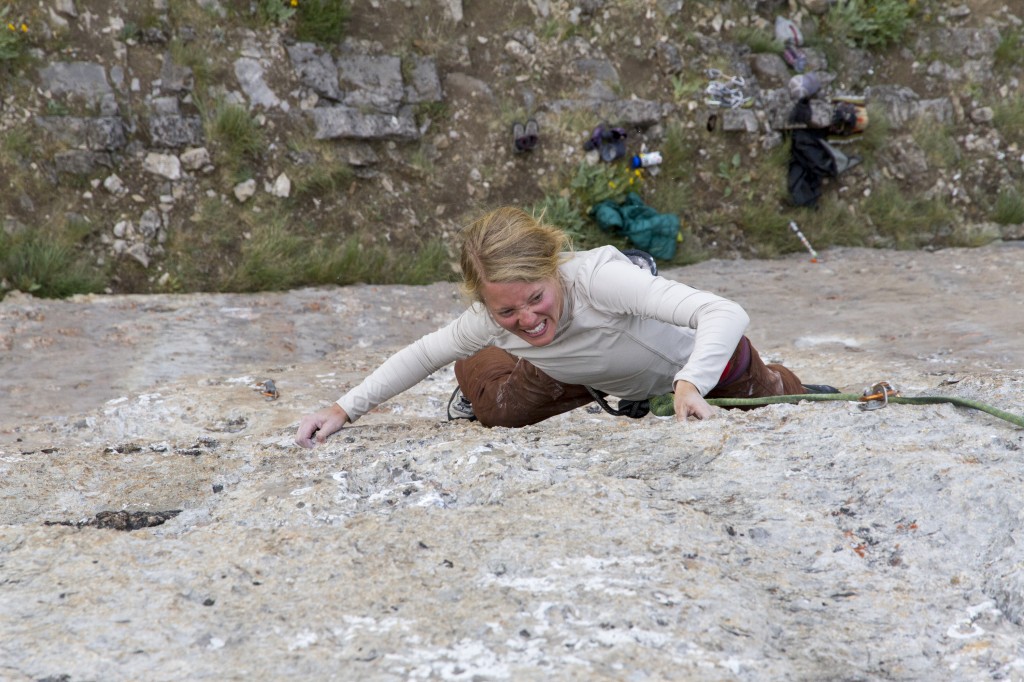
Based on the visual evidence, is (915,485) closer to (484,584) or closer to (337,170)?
(484,584)

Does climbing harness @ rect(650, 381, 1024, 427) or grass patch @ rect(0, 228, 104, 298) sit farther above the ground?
climbing harness @ rect(650, 381, 1024, 427)

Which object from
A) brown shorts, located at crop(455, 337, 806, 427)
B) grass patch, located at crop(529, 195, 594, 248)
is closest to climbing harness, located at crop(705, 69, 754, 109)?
grass patch, located at crop(529, 195, 594, 248)

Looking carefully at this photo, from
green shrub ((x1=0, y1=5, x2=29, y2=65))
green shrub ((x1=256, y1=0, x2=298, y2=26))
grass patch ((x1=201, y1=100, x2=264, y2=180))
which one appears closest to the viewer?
green shrub ((x1=0, y1=5, x2=29, y2=65))

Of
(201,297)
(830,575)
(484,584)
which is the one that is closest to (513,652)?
(484,584)

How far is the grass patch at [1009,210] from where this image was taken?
9.08 meters

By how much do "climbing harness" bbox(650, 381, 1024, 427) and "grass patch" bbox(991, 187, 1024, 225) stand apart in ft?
21.5

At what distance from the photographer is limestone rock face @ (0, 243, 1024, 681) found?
2.05 m

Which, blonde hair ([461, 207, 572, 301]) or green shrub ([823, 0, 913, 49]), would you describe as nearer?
blonde hair ([461, 207, 572, 301])

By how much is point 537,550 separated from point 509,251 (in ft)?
3.71

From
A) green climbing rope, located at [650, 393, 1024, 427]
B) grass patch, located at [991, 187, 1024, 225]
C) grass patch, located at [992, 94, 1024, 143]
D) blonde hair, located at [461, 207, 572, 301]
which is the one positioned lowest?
green climbing rope, located at [650, 393, 1024, 427]

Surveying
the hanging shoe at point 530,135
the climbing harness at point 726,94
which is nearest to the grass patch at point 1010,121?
the climbing harness at point 726,94

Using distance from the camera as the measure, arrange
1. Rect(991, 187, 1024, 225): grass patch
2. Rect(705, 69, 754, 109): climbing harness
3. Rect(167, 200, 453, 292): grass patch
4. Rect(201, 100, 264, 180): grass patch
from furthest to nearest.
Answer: Rect(991, 187, 1024, 225): grass patch < Rect(705, 69, 754, 109): climbing harness < Rect(201, 100, 264, 180): grass patch < Rect(167, 200, 453, 292): grass patch

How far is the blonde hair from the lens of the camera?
3.17 metres

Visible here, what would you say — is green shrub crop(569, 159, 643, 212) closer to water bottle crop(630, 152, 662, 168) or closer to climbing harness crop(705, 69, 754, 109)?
water bottle crop(630, 152, 662, 168)
